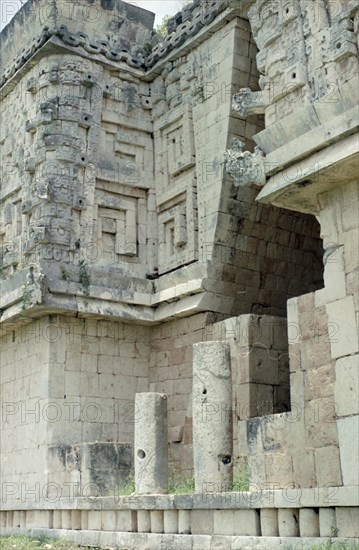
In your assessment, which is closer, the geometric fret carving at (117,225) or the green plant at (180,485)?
the green plant at (180,485)

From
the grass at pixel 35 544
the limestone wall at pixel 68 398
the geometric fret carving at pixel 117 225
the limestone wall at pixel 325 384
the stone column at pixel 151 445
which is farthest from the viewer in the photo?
the geometric fret carving at pixel 117 225

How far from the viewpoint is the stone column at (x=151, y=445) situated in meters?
9.44

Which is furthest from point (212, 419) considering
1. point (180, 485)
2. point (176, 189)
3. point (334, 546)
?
point (176, 189)

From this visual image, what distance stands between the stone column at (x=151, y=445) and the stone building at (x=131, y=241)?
326mm

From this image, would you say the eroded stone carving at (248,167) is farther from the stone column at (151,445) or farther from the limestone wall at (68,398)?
the limestone wall at (68,398)

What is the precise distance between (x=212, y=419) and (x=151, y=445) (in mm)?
1180

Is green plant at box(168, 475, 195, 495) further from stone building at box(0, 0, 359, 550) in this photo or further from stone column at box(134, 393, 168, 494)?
stone column at box(134, 393, 168, 494)

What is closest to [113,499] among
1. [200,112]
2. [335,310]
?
[335,310]

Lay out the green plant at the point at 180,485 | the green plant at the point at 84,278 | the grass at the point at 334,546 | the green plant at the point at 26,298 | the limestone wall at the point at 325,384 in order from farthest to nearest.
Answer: the green plant at the point at 84,278 → the green plant at the point at 26,298 → the green plant at the point at 180,485 → the limestone wall at the point at 325,384 → the grass at the point at 334,546

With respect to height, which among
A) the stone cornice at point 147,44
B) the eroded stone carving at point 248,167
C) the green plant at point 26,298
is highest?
the stone cornice at point 147,44

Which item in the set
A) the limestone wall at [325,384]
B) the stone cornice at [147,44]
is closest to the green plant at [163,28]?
the stone cornice at [147,44]

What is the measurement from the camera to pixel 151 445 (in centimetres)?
959

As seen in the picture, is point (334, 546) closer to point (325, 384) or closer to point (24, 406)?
point (325, 384)

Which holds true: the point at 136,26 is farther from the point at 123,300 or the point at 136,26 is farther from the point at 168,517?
the point at 168,517
